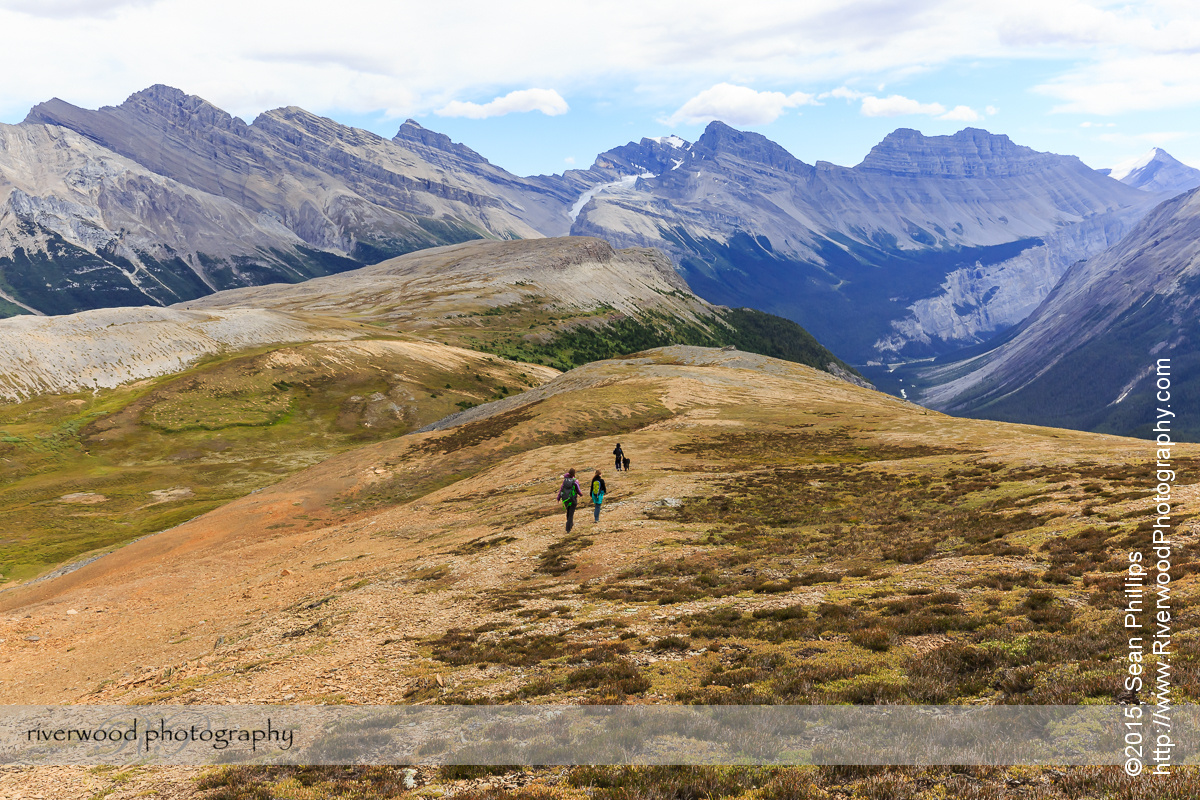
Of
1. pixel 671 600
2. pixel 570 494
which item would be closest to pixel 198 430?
pixel 570 494

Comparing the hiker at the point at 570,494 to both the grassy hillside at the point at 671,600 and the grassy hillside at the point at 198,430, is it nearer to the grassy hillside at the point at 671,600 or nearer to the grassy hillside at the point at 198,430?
the grassy hillside at the point at 671,600

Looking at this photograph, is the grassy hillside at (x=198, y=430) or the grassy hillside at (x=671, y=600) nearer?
the grassy hillside at (x=671, y=600)

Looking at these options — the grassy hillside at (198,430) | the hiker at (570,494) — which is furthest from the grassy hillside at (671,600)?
Result: the grassy hillside at (198,430)

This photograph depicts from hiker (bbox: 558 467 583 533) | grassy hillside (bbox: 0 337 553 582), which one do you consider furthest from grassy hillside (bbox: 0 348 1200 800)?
grassy hillside (bbox: 0 337 553 582)

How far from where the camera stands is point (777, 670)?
60.0ft

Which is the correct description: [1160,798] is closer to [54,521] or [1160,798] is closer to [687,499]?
[687,499]

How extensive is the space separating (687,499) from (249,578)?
31065 millimetres

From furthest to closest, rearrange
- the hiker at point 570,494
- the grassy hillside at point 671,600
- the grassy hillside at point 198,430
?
the grassy hillside at point 198,430, the hiker at point 570,494, the grassy hillside at point 671,600

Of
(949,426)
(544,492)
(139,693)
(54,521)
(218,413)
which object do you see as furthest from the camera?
(218,413)

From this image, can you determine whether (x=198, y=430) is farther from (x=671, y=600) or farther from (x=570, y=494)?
(x=671, y=600)

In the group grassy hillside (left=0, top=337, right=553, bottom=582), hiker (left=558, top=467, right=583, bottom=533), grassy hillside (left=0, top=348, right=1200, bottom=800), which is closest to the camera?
grassy hillside (left=0, top=348, right=1200, bottom=800)

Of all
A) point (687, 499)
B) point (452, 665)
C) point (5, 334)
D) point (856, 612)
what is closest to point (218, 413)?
point (5, 334)

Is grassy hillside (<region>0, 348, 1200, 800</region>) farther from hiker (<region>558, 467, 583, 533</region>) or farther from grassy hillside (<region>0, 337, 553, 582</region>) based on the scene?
grassy hillside (<region>0, 337, 553, 582</region>)

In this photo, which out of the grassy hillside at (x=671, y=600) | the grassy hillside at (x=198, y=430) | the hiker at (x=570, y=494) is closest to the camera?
the grassy hillside at (x=671, y=600)
